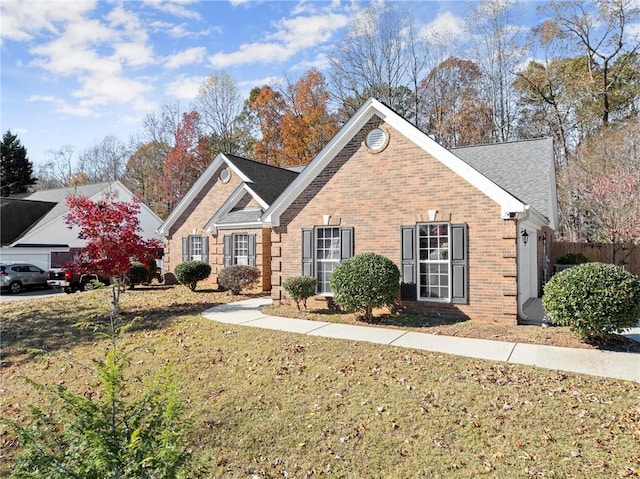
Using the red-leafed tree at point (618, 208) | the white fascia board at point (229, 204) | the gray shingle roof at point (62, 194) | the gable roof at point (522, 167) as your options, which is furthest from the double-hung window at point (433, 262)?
the gray shingle roof at point (62, 194)

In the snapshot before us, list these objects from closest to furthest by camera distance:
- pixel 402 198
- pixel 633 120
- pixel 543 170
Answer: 1. pixel 402 198
2. pixel 543 170
3. pixel 633 120

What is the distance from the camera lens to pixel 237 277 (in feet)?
48.8

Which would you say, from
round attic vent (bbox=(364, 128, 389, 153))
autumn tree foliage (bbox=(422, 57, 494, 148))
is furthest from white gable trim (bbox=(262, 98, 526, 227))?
autumn tree foliage (bbox=(422, 57, 494, 148))

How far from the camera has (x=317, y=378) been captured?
21.0 ft

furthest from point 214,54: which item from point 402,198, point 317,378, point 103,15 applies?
point 317,378

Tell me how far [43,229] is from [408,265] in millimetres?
27491

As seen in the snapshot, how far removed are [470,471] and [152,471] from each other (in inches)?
A: 125

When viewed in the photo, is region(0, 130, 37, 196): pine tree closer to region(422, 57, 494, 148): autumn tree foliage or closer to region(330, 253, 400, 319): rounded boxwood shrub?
region(422, 57, 494, 148): autumn tree foliage

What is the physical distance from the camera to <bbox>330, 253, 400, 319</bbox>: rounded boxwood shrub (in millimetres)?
9438

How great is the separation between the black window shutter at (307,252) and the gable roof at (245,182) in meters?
5.65

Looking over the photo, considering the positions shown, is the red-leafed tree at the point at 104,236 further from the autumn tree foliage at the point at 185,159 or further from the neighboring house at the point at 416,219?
the autumn tree foliage at the point at 185,159

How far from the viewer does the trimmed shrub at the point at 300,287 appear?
36.4ft

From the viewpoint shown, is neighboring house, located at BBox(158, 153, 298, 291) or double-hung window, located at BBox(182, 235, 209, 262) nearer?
neighboring house, located at BBox(158, 153, 298, 291)

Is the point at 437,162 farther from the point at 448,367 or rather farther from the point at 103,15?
the point at 103,15
